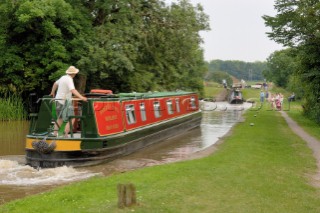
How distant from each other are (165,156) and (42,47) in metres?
11.8

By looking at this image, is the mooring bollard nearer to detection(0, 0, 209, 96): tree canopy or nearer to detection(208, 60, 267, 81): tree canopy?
detection(0, 0, 209, 96): tree canopy

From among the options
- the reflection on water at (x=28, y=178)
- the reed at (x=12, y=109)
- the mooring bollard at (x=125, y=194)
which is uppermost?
the reed at (x=12, y=109)

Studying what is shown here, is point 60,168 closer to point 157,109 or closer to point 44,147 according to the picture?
point 44,147

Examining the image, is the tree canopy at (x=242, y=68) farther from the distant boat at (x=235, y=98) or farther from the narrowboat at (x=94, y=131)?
the narrowboat at (x=94, y=131)

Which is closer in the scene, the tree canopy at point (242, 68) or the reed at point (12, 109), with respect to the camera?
the reed at point (12, 109)

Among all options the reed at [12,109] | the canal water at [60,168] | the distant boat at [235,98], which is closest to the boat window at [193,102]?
the canal water at [60,168]

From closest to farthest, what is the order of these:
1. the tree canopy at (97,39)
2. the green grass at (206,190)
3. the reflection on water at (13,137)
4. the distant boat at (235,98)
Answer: the green grass at (206,190) < the reflection on water at (13,137) < the tree canopy at (97,39) < the distant boat at (235,98)

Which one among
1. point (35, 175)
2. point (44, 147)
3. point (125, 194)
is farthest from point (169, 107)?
point (125, 194)

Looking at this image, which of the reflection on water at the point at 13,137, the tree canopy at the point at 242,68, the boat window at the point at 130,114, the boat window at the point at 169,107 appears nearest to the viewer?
the boat window at the point at 130,114

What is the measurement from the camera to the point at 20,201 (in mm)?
6488

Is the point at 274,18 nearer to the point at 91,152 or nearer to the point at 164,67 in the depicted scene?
the point at 164,67

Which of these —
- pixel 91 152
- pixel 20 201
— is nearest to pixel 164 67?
pixel 91 152

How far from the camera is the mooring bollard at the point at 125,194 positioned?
5.68 meters

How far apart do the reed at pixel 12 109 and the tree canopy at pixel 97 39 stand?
681mm
